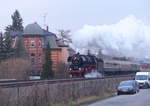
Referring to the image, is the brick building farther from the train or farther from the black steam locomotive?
the black steam locomotive

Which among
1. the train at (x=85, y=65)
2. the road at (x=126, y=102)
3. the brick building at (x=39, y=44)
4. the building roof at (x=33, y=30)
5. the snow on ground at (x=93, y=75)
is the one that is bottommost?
the road at (x=126, y=102)

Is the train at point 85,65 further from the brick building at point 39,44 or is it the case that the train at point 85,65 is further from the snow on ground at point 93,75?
the brick building at point 39,44

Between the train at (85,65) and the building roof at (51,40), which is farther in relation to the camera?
the building roof at (51,40)

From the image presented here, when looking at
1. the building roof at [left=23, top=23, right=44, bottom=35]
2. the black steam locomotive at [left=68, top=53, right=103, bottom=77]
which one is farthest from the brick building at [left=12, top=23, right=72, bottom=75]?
Answer: the black steam locomotive at [left=68, top=53, right=103, bottom=77]

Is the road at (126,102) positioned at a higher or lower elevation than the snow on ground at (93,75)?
lower

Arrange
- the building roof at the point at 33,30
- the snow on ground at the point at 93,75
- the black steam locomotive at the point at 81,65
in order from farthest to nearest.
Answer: the building roof at the point at 33,30 → the black steam locomotive at the point at 81,65 → the snow on ground at the point at 93,75

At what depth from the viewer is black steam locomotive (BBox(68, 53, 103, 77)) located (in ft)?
174

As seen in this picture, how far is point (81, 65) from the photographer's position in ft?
174

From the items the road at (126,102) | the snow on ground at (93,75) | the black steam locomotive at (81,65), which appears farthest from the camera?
the black steam locomotive at (81,65)

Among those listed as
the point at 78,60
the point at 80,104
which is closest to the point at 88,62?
the point at 78,60

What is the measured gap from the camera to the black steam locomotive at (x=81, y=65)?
53.1 meters

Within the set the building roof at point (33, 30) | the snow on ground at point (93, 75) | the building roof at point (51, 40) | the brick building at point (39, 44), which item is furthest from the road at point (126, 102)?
the building roof at point (33, 30)

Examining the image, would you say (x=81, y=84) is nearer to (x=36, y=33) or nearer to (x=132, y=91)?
(x=132, y=91)

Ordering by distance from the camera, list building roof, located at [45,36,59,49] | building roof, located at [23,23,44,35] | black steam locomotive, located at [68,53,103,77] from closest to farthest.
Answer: black steam locomotive, located at [68,53,103,77]
building roof, located at [23,23,44,35]
building roof, located at [45,36,59,49]
